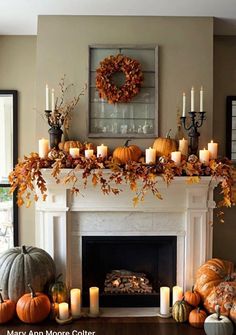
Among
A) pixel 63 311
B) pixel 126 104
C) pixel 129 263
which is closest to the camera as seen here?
pixel 63 311

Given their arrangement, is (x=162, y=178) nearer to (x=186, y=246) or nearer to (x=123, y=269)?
(x=186, y=246)

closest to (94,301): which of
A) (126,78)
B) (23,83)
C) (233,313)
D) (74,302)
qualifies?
(74,302)

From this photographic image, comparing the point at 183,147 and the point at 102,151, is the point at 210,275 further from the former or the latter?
the point at 102,151

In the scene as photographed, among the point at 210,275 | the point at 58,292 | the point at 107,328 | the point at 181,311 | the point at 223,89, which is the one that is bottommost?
the point at 107,328

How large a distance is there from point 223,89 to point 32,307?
256 cm

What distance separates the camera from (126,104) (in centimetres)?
305

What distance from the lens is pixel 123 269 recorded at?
10.7ft

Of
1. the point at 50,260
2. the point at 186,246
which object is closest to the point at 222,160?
the point at 186,246

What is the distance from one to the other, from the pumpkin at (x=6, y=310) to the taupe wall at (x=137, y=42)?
1.59 m

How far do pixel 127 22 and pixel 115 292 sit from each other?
7.76 feet

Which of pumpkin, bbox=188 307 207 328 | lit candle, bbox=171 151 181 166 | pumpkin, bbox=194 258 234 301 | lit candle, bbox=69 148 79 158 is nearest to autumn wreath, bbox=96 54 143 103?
lit candle, bbox=69 148 79 158

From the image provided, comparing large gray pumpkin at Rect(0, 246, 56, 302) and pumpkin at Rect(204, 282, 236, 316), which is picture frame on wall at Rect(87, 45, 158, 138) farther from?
pumpkin at Rect(204, 282, 236, 316)

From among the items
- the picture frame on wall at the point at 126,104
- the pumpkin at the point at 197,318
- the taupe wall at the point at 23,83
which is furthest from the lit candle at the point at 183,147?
the taupe wall at the point at 23,83

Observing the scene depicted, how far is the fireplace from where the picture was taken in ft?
9.98
